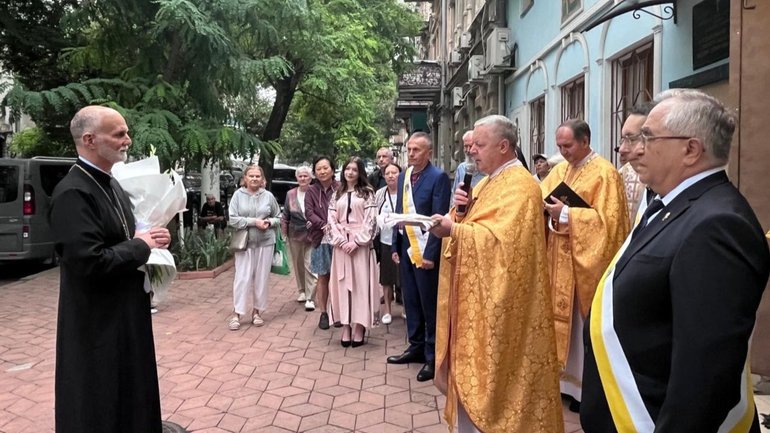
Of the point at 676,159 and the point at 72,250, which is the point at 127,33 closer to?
the point at 72,250

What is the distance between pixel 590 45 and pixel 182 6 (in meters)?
5.08

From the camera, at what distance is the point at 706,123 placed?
1615 mm

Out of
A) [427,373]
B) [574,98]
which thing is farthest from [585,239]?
[574,98]

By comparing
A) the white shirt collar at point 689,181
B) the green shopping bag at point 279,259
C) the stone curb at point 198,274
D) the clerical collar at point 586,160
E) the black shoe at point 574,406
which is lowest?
the black shoe at point 574,406

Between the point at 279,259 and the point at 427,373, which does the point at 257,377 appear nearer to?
the point at 427,373

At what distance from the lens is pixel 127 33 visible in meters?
8.69

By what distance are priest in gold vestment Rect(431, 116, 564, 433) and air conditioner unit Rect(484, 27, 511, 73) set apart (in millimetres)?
8539

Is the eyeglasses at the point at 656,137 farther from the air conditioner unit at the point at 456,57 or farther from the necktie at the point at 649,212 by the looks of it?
the air conditioner unit at the point at 456,57

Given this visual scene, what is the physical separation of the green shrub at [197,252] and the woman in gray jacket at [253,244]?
3.65m

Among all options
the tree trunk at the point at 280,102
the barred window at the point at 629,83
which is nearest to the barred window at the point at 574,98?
the barred window at the point at 629,83

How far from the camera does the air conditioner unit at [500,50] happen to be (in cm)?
1123

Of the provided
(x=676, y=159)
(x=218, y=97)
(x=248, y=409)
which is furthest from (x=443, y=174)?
(x=218, y=97)

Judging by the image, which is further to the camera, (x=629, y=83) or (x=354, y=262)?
(x=629, y=83)

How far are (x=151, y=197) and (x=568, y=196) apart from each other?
2518 mm
